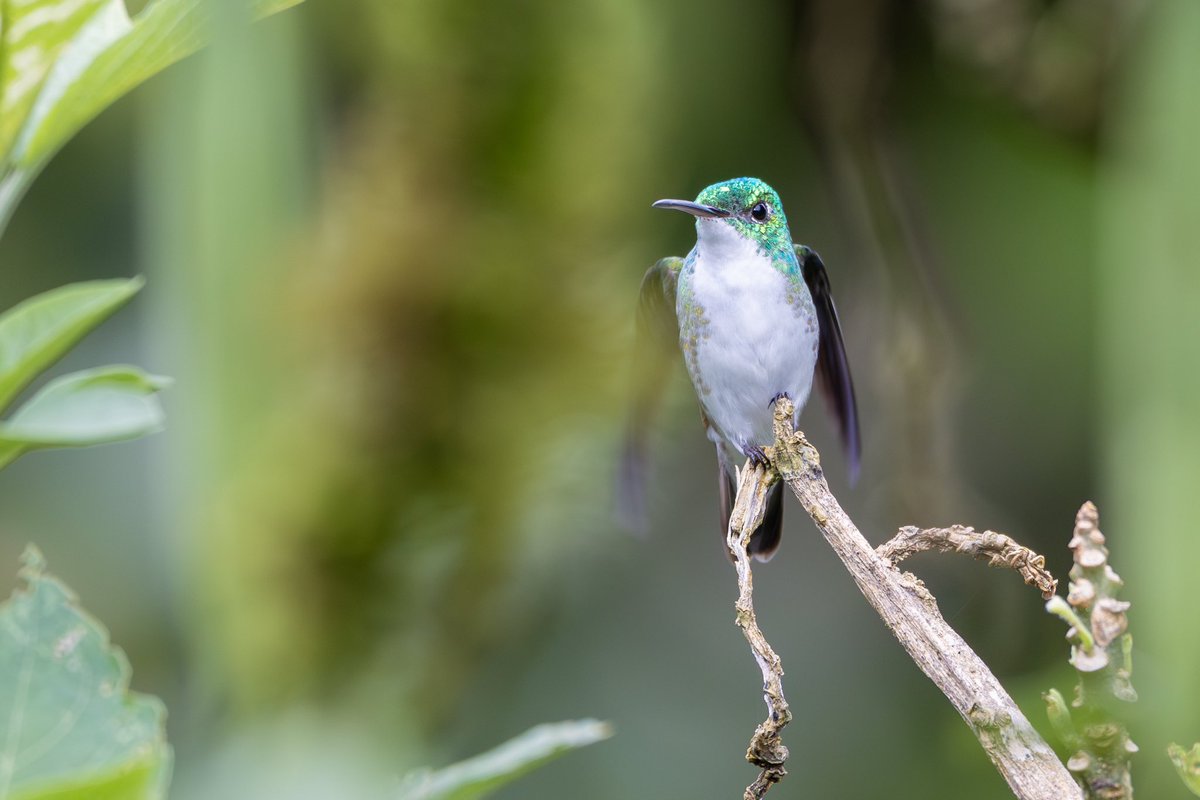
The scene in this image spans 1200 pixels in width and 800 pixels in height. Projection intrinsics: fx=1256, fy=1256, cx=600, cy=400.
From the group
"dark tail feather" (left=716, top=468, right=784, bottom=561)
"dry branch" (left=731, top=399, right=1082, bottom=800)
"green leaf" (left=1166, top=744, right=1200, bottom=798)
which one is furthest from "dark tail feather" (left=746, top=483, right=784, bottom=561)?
"green leaf" (left=1166, top=744, right=1200, bottom=798)

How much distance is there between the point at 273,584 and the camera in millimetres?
784

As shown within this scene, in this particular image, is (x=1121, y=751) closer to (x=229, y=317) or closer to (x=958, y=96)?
(x=229, y=317)

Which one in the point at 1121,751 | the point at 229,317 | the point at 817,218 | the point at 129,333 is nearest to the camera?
the point at 1121,751

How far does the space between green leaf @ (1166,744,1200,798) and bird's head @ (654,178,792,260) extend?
41 cm

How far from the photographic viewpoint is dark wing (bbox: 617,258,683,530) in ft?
1.82

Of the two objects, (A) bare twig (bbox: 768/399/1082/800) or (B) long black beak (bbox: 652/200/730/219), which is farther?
(B) long black beak (bbox: 652/200/730/219)

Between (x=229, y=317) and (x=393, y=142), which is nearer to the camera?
(x=229, y=317)

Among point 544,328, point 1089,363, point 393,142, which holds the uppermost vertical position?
point 393,142

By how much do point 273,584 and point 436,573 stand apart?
104 mm

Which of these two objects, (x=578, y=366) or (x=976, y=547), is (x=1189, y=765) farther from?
(x=578, y=366)

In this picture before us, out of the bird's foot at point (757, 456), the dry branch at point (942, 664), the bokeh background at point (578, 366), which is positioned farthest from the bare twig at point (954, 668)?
the bokeh background at point (578, 366)

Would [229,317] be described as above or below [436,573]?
above

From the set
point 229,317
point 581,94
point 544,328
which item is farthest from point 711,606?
point 229,317

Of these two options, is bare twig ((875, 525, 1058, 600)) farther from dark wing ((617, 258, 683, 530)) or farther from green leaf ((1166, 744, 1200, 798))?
dark wing ((617, 258, 683, 530))
